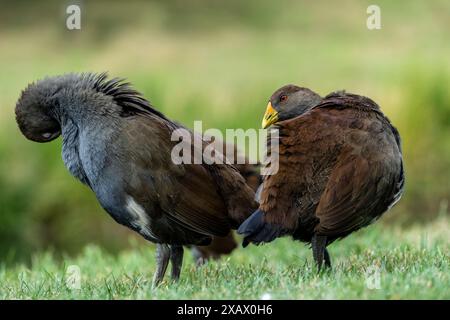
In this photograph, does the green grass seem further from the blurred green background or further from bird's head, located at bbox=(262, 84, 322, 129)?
the blurred green background

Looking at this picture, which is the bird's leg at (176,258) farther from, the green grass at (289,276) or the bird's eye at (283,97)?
the bird's eye at (283,97)

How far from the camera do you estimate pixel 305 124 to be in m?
5.70

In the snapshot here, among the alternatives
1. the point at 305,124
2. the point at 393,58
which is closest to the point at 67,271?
the point at 305,124

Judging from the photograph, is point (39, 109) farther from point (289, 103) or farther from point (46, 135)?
point (289, 103)

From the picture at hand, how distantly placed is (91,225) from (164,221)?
16.8ft

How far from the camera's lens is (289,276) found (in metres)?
5.58

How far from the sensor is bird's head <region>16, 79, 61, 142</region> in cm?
617

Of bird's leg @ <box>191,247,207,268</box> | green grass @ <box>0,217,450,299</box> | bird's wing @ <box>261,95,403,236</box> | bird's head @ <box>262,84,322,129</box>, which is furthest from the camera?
bird's leg @ <box>191,247,207,268</box>

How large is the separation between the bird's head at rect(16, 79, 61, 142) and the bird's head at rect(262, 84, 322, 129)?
4.72 feet

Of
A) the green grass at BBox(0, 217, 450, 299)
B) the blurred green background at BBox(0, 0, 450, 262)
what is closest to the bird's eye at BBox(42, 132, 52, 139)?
the green grass at BBox(0, 217, 450, 299)

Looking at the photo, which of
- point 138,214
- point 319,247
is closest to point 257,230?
point 319,247

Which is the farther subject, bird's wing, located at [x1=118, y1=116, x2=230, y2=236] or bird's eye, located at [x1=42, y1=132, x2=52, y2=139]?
bird's eye, located at [x1=42, y1=132, x2=52, y2=139]

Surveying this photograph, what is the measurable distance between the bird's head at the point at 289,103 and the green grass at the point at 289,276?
1.02 metres

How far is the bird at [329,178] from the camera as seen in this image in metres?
5.45
